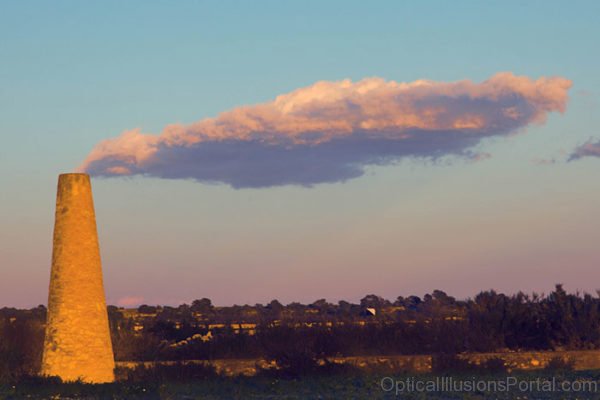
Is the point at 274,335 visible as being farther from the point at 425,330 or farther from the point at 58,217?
the point at 58,217

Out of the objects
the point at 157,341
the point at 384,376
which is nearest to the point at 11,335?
the point at 157,341

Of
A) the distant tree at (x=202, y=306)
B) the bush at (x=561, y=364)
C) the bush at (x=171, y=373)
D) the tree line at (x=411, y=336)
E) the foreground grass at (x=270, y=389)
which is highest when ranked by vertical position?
the distant tree at (x=202, y=306)

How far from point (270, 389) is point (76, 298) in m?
5.41

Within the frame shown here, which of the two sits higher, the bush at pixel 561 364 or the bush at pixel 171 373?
the bush at pixel 561 364

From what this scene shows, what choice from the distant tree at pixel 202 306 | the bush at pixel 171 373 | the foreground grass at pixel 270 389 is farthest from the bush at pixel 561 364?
the distant tree at pixel 202 306

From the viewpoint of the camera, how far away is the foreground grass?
19.8 meters

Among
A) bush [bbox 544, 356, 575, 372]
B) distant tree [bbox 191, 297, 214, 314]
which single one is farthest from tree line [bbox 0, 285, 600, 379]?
distant tree [bbox 191, 297, 214, 314]

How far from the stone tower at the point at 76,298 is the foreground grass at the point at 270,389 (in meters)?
1.01

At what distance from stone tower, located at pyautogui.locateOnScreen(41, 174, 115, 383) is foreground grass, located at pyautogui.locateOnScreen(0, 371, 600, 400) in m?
1.01

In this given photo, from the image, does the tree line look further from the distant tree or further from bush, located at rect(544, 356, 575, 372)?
the distant tree

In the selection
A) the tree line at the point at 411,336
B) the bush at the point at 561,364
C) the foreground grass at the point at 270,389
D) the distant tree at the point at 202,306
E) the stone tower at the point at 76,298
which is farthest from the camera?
the distant tree at the point at 202,306

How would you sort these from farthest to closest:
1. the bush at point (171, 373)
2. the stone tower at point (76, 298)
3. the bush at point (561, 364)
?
the bush at point (561, 364) < the bush at point (171, 373) < the stone tower at point (76, 298)

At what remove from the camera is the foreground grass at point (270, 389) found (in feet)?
65.1

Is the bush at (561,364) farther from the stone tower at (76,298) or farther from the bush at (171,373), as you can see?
the stone tower at (76,298)
